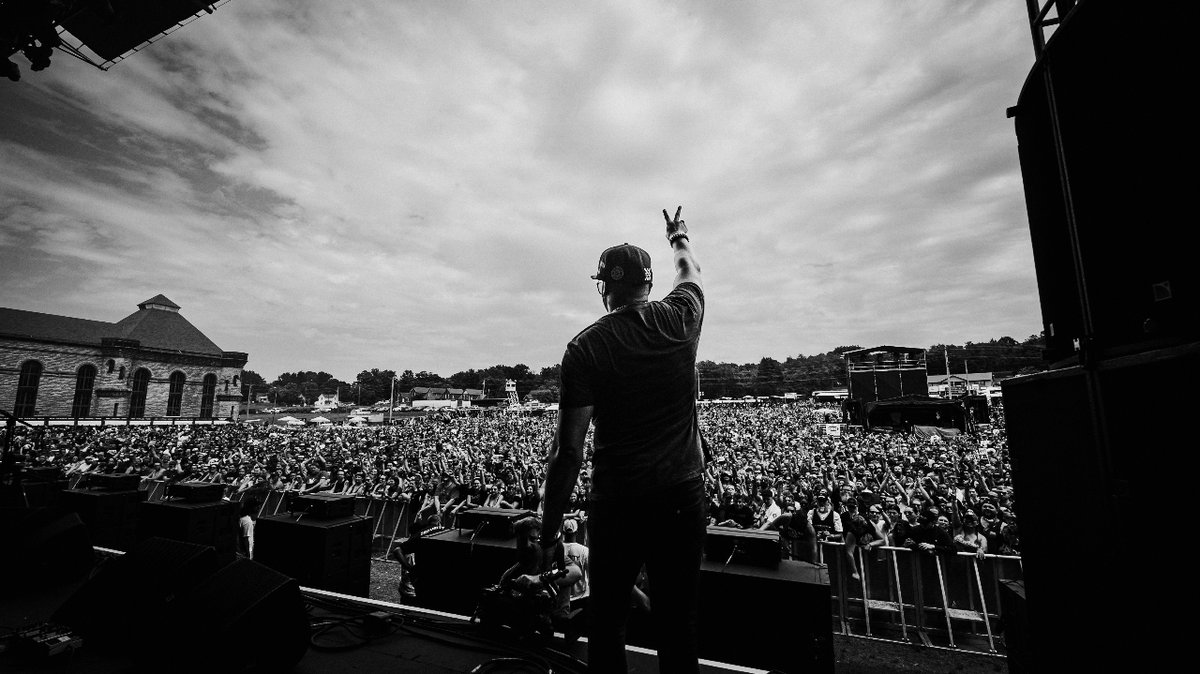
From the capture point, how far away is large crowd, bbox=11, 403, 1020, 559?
735 cm

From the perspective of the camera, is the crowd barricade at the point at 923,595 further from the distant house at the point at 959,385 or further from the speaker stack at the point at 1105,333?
the distant house at the point at 959,385

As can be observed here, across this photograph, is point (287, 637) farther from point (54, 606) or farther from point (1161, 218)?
point (1161, 218)

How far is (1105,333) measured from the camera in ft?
4.84

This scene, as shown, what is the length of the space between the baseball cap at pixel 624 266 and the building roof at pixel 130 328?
6204 cm

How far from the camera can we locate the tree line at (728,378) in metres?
85.4

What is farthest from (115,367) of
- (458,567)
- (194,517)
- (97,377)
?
(458,567)

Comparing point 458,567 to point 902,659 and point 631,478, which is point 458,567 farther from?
point 902,659

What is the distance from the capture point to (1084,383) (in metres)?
1.48

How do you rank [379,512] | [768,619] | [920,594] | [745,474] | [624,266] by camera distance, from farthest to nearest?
1. [745,474]
2. [379,512]
3. [920,594]
4. [768,619]
5. [624,266]

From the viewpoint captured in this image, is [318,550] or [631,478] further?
[318,550]

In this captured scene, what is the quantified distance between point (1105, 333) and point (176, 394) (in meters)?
65.5

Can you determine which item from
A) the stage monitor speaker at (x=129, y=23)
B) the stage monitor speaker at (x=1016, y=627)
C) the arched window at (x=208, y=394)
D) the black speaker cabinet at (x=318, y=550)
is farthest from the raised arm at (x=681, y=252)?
the arched window at (x=208, y=394)

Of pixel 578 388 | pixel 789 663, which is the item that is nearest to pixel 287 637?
pixel 578 388

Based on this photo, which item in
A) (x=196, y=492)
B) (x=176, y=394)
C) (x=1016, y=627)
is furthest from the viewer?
(x=176, y=394)
